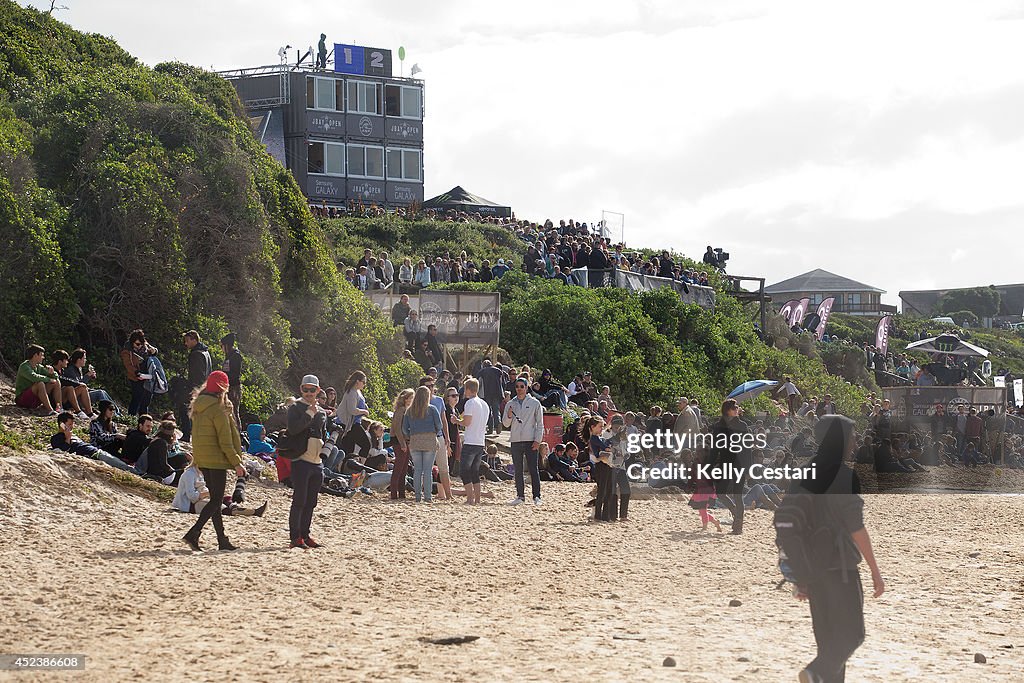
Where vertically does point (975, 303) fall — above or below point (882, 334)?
above

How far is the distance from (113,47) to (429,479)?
14468 mm

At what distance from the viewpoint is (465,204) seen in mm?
60406

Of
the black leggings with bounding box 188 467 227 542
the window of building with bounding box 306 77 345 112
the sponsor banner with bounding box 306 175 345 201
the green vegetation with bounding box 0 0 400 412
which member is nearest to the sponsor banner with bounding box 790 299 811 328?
the sponsor banner with bounding box 306 175 345 201

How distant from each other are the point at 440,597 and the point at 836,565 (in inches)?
177

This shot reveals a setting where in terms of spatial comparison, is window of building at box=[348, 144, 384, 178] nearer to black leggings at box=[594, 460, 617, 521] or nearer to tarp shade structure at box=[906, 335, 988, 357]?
tarp shade structure at box=[906, 335, 988, 357]

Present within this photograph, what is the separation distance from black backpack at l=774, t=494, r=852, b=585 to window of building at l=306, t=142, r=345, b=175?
56.6 metres

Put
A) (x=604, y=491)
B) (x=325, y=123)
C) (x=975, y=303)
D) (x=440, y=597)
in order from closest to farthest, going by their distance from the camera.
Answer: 1. (x=440, y=597)
2. (x=604, y=491)
3. (x=325, y=123)
4. (x=975, y=303)

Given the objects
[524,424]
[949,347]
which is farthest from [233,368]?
[949,347]

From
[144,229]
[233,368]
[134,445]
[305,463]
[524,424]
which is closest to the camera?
[305,463]

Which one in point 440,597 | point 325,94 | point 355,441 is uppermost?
point 325,94

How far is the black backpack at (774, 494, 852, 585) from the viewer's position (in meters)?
5.98

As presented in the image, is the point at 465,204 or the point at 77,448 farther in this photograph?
the point at 465,204

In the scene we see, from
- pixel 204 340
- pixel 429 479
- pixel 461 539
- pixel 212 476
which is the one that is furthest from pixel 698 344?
pixel 212 476

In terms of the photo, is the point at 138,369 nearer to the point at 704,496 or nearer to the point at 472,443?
the point at 472,443
